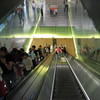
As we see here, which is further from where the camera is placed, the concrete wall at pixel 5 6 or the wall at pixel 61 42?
the wall at pixel 61 42

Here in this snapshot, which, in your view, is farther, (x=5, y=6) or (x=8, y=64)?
(x=5, y=6)

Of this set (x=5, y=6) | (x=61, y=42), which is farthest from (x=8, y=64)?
(x=61, y=42)

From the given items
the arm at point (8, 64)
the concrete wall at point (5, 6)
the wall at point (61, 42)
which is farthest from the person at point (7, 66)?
the wall at point (61, 42)

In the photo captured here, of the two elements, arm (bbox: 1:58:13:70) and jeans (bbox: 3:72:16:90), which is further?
jeans (bbox: 3:72:16:90)

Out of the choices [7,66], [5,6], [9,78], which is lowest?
[9,78]

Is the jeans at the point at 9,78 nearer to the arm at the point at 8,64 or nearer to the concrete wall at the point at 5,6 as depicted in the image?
the arm at the point at 8,64

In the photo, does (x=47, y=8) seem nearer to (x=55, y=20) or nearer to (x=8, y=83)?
(x=55, y=20)

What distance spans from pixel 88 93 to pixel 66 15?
23.9 m

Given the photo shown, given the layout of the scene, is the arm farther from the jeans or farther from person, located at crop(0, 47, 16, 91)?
the jeans

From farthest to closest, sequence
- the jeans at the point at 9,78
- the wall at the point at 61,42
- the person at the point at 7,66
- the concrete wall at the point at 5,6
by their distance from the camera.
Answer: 1. the wall at the point at 61,42
2. the concrete wall at the point at 5,6
3. the jeans at the point at 9,78
4. the person at the point at 7,66

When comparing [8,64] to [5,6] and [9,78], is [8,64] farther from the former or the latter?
[5,6]

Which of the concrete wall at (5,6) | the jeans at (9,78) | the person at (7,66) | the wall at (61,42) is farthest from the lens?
the wall at (61,42)

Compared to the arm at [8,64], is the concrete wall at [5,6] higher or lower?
higher

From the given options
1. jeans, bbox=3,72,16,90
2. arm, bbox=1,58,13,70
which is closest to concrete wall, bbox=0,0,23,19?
arm, bbox=1,58,13,70
